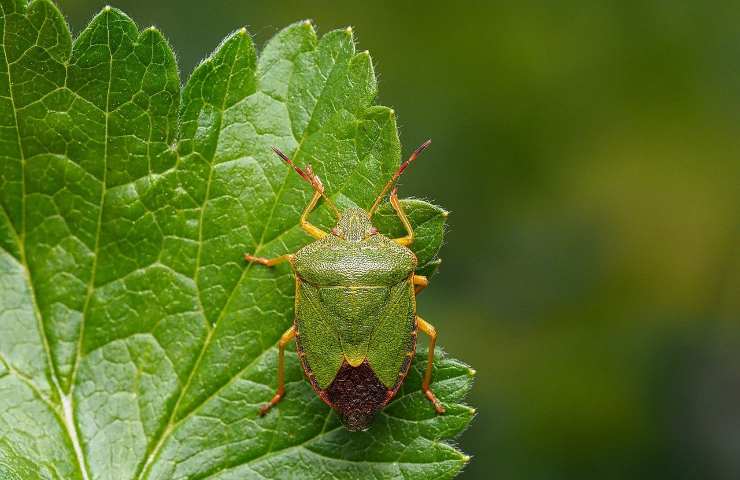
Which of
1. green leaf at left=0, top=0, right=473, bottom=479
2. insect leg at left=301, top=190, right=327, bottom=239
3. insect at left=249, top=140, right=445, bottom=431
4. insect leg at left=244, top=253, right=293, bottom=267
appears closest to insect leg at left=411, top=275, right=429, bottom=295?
insect at left=249, top=140, right=445, bottom=431

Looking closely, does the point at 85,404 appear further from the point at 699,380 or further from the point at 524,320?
the point at 699,380

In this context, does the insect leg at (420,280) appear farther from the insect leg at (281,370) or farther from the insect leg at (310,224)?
the insect leg at (281,370)

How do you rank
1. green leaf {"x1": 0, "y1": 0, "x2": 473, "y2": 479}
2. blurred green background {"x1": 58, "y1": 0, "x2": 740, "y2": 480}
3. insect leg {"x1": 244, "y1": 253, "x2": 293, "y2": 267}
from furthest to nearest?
blurred green background {"x1": 58, "y1": 0, "x2": 740, "y2": 480} < insect leg {"x1": 244, "y1": 253, "x2": 293, "y2": 267} < green leaf {"x1": 0, "y1": 0, "x2": 473, "y2": 479}

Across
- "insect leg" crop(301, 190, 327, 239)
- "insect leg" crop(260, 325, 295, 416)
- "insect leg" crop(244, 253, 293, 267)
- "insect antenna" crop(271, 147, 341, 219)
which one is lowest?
"insect leg" crop(260, 325, 295, 416)

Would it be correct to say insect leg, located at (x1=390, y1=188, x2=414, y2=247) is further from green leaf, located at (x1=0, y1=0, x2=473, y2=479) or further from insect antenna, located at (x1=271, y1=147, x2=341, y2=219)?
insect antenna, located at (x1=271, y1=147, x2=341, y2=219)

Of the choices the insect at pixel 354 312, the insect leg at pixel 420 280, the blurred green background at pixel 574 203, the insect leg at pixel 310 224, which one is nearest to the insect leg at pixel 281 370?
the insect at pixel 354 312

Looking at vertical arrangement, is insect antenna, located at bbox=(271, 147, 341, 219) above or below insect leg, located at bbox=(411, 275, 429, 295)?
above

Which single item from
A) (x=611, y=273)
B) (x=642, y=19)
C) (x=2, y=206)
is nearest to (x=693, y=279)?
(x=611, y=273)
